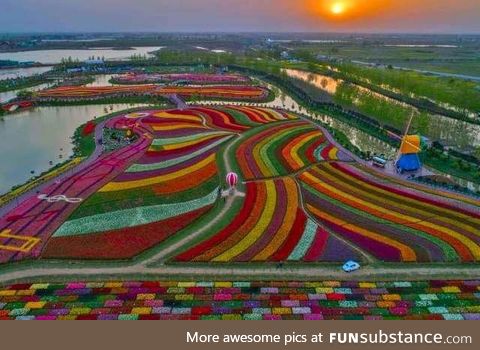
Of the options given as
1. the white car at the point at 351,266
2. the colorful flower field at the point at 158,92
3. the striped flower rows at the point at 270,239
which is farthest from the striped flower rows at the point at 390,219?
the colorful flower field at the point at 158,92

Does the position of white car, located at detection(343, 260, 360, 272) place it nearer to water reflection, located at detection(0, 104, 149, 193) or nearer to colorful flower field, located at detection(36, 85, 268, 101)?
water reflection, located at detection(0, 104, 149, 193)

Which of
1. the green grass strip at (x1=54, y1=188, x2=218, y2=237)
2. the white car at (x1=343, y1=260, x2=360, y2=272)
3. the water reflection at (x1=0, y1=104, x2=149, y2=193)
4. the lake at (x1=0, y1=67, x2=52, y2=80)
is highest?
the white car at (x1=343, y1=260, x2=360, y2=272)

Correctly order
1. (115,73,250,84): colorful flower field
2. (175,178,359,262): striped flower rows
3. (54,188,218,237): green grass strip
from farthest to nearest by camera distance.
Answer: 1. (115,73,250,84): colorful flower field
2. (54,188,218,237): green grass strip
3. (175,178,359,262): striped flower rows

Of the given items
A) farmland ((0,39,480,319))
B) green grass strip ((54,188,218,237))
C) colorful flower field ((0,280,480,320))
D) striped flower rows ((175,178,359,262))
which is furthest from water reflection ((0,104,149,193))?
striped flower rows ((175,178,359,262))

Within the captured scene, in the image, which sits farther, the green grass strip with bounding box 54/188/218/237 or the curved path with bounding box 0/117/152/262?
the green grass strip with bounding box 54/188/218/237

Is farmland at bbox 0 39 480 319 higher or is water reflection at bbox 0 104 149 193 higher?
farmland at bbox 0 39 480 319

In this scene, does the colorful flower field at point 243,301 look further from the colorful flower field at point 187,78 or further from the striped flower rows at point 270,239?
the colorful flower field at point 187,78

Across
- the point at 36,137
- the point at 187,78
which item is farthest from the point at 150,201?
the point at 187,78
